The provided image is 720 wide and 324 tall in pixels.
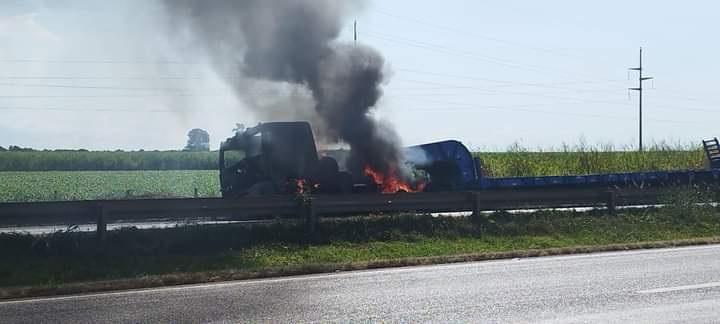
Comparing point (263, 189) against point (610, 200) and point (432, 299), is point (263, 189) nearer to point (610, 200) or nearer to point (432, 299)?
point (610, 200)

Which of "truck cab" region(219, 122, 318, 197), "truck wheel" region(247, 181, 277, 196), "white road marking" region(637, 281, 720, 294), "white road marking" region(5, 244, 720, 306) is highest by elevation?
"truck cab" region(219, 122, 318, 197)

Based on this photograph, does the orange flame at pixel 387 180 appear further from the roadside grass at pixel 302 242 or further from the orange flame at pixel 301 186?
the roadside grass at pixel 302 242

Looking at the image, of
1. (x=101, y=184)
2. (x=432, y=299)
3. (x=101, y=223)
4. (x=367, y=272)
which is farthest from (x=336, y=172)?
(x=101, y=184)

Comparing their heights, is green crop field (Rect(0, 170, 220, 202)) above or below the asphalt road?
above

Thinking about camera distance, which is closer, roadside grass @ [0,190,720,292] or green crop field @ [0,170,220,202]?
roadside grass @ [0,190,720,292]

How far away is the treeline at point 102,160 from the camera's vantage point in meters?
53.2

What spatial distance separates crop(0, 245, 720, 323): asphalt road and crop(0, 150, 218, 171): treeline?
140 ft

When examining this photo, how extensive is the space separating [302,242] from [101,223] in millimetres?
3569

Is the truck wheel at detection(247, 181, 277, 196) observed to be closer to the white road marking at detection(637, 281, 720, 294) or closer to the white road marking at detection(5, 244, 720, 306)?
the white road marking at detection(5, 244, 720, 306)

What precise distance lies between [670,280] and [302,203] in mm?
7174

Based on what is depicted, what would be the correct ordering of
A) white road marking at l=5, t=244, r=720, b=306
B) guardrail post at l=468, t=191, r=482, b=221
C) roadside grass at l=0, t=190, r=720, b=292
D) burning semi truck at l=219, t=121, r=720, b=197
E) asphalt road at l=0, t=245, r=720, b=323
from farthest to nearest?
burning semi truck at l=219, t=121, r=720, b=197
guardrail post at l=468, t=191, r=482, b=221
roadside grass at l=0, t=190, r=720, b=292
white road marking at l=5, t=244, r=720, b=306
asphalt road at l=0, t=245, r=720, b=323

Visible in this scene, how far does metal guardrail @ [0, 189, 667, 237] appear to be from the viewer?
13.7 m

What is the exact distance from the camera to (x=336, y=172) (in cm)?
1898

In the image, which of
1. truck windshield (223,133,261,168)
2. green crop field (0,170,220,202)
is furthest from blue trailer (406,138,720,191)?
green crop field (0,170,220,202)
